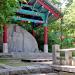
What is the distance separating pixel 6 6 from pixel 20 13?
8507 mm

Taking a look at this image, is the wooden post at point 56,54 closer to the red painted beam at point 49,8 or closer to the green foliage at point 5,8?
the green foliage at point 5,8

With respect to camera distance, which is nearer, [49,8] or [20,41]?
[49,8]

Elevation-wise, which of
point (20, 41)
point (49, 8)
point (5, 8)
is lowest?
point (20, 41)

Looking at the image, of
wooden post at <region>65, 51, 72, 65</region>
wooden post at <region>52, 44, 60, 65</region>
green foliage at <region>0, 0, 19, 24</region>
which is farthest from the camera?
wooden post at <region>52, 44, 60, 65</region>

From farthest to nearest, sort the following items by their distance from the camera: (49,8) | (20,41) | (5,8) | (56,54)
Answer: (20,41), (49,8), (56,54), (5,8)

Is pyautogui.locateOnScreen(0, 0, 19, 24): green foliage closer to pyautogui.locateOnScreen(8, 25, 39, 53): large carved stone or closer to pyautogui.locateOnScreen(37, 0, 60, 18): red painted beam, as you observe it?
pyautogui.locateOnScreen(37, 0, 60, 18): red painted beam

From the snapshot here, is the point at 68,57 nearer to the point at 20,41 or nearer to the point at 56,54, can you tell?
the point at 56,54

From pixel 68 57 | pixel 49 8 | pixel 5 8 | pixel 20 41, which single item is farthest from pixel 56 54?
pixel 20 41

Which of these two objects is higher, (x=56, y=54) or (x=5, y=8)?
(x=5, y=8)

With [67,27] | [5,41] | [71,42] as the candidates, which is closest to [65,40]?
[71,42]

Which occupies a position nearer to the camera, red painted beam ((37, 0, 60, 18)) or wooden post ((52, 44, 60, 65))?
wooden post ((52, 44, 60, 65))

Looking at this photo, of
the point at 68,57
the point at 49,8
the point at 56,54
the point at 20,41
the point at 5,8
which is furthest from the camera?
the point at 20,41

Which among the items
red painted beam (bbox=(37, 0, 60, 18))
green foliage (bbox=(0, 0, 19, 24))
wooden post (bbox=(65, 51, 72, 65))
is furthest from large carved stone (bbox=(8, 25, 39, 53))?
green foliage (bbox=(0, 0, 19, 24))

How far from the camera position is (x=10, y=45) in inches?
683
